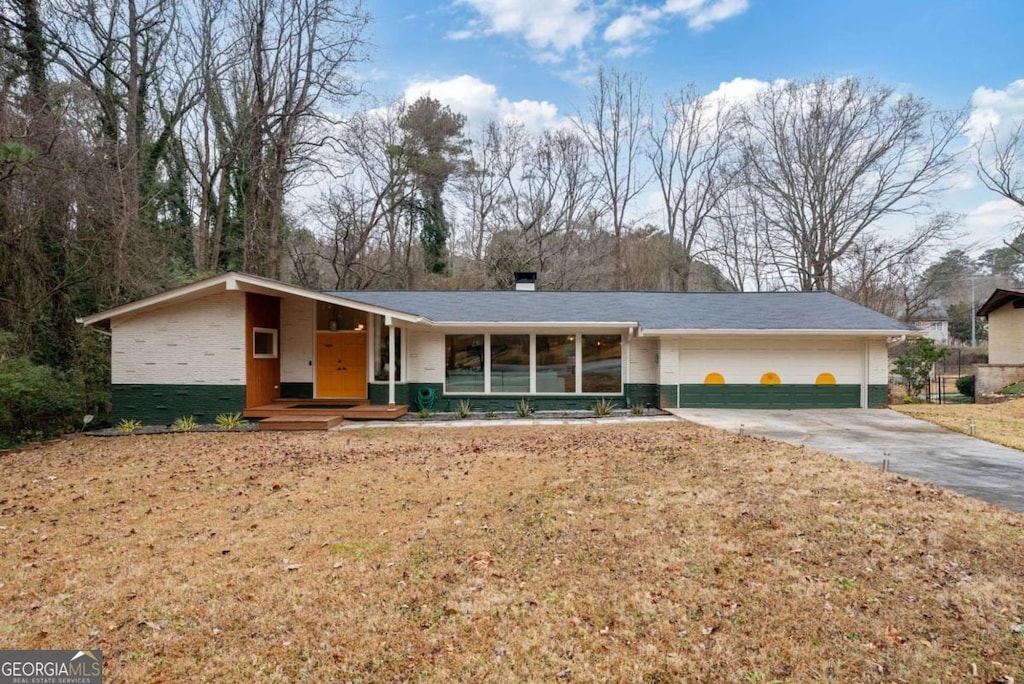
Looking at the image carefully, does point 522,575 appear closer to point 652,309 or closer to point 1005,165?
point 652,309

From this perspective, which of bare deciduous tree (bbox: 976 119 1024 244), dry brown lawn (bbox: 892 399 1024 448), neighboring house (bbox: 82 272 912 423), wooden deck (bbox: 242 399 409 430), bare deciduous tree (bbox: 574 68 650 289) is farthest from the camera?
bare deciduous tree (bbox: 574 68 650 289)

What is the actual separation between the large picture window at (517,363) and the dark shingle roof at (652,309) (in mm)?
602

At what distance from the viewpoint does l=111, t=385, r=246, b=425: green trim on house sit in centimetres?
1064

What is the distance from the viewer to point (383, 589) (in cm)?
333

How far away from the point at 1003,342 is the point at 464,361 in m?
21.8

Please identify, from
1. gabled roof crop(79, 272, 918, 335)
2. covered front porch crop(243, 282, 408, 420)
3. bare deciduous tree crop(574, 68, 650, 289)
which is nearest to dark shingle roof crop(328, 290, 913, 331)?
gabled roof crop(79, 272, 918, 335)

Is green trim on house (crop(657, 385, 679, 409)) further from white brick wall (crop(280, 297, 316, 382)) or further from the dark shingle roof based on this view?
white brick wall (crop(280, 297, 316, 382))

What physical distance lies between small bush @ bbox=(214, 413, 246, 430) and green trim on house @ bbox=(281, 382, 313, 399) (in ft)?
5.22

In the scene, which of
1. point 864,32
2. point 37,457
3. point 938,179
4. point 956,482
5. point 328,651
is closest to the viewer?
point 328,651

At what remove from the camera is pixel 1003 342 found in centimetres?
1922

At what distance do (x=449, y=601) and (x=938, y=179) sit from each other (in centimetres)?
2587

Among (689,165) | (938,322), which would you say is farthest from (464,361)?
(938,322)

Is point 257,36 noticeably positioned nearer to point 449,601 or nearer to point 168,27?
point 168,27

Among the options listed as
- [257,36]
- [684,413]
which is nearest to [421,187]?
[257,36]
